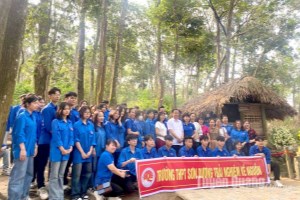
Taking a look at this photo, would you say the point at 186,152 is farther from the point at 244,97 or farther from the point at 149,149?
the point at 244,97

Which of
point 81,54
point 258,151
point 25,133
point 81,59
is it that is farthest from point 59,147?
point 81,54

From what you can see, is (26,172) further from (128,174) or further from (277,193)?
(277,193)

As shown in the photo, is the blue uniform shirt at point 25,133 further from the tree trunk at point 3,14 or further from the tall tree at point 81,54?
the tall tree at point 81,54

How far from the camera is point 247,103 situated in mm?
12344

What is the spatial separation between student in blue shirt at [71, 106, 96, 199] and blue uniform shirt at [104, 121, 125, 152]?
2.20 feet

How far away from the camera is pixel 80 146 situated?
5039 mm

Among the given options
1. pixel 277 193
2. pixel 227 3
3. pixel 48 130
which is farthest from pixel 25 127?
pixel 227 3

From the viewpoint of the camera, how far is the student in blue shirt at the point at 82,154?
16.5ft

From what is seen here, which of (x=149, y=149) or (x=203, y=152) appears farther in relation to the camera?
(x=203, y=152)

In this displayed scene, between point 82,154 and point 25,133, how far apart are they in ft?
3.42

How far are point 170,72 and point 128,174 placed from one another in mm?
29436

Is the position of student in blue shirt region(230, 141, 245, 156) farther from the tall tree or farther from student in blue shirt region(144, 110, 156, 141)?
the tall tree

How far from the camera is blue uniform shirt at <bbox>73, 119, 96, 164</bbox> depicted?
16.5ft

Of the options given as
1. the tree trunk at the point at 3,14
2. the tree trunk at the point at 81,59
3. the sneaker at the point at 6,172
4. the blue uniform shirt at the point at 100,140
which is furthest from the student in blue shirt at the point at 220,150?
the tree trunk at the point at 81,59
